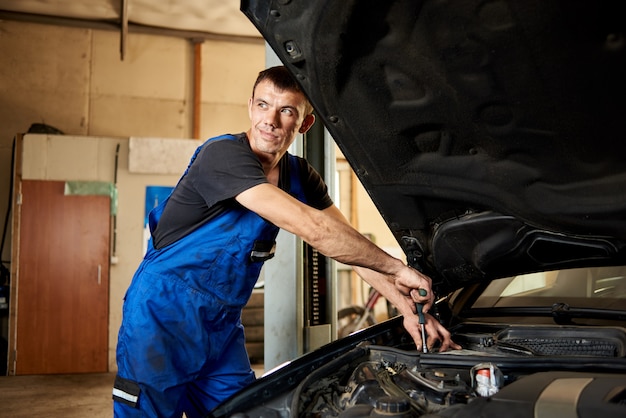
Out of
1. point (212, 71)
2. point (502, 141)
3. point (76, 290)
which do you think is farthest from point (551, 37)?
point (212, 71)

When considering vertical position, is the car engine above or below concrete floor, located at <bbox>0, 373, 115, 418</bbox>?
above

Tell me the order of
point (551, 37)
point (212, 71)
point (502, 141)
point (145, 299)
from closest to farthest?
1. point (551, 37)
2. point (502, 141)
3. point (145, 299)
4. point (212, 71)

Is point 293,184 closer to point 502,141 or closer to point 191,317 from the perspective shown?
point 191,317

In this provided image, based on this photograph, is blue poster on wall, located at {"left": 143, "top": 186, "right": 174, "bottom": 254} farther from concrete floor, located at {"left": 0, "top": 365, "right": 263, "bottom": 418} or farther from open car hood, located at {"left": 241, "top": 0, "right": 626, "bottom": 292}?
open car hood, located at {"left": 241, "top": 0, "right": 626, "bottom": 292}

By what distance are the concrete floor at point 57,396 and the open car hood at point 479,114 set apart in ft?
9.99

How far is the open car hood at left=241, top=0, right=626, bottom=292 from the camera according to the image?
→ 102cm

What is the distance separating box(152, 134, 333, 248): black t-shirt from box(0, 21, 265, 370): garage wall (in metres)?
3.53

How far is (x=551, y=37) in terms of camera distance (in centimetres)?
100

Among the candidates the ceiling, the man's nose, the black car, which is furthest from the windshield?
the ceiling

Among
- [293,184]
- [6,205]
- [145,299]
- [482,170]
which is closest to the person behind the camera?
[482,170]

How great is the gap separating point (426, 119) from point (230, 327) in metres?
0.88

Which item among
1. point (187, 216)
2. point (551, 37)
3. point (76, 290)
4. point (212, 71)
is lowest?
point (76, 290)

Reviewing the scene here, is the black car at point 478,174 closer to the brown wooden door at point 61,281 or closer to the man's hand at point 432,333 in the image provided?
the man's hand at point 432,333

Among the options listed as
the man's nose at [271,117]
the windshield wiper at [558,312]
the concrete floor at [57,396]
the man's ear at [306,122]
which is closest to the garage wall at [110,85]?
the concrete floor at [57,396]
